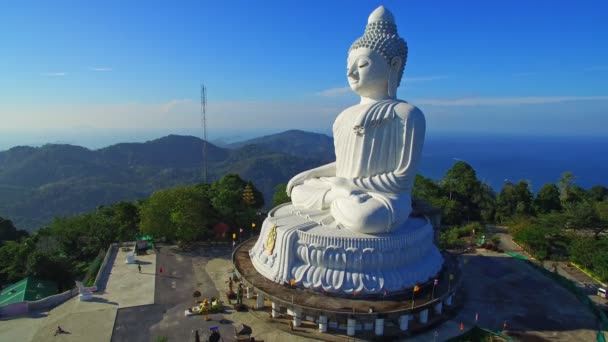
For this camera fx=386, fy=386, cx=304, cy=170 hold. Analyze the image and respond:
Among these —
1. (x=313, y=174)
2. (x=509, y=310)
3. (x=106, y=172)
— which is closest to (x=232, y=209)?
(x=313, y=174)

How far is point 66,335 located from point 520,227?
26.3m

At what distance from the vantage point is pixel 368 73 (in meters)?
17.6

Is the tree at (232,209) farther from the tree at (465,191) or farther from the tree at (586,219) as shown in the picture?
the tree at (586,219)

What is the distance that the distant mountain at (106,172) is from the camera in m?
85.3

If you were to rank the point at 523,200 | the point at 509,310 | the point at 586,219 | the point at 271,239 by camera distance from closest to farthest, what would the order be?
the point at 271,239, the point at 509,310, the point at 586,219, the point at 523,200

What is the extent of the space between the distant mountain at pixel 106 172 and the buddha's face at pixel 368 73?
72.6 metres

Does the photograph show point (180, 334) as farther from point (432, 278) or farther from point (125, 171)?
point (125, 171)

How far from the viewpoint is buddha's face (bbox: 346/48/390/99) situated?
17.5 metres

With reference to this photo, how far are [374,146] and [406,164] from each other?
160cm

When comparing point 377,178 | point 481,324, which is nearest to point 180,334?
point 377,178

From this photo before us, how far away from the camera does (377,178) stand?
53.7ft

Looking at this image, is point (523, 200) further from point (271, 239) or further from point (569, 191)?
point (271, 239)

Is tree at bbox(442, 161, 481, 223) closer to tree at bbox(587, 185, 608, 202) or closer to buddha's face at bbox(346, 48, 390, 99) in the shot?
tree at bbox(587, 185, 608, 202)

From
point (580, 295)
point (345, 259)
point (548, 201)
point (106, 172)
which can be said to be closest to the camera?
point (345, 259)
